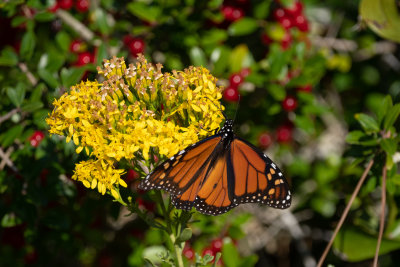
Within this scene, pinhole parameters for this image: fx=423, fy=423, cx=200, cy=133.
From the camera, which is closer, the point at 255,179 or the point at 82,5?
the point at 255,179

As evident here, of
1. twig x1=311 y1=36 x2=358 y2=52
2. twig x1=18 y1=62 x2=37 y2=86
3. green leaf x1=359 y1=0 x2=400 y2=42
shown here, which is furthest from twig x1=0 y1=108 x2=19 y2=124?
twig x1=311 y1=36 x2=358 y2=52

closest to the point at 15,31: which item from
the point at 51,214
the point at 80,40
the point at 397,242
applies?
the point at 80,40

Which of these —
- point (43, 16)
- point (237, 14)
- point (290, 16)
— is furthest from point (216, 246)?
point (43, 16)

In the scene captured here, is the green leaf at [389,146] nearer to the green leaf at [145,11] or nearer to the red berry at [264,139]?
the red berry at [264,139]

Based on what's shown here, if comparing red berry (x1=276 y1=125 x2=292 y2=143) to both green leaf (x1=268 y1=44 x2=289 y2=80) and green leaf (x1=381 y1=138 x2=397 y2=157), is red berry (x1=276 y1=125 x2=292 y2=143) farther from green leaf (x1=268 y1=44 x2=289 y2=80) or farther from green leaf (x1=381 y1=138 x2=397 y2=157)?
green leaf (x1=381 y1=138 x2=397 y2=157)

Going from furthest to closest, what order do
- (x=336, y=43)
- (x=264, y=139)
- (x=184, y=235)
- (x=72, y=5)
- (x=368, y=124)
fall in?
(x=336, y=43)
(x=264, y=139)
(x=72, y=5)
(x=368, y=124)
(x=184, y=235)

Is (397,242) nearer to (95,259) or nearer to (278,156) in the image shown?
(278,156)

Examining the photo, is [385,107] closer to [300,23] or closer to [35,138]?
[300,23]
